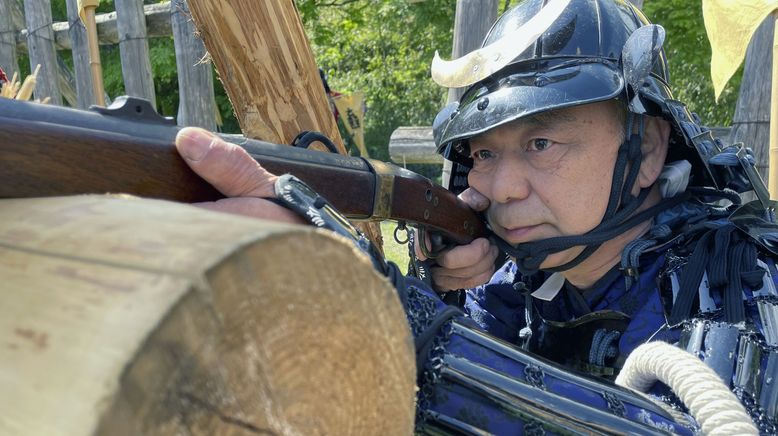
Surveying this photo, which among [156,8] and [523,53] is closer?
[523,53]

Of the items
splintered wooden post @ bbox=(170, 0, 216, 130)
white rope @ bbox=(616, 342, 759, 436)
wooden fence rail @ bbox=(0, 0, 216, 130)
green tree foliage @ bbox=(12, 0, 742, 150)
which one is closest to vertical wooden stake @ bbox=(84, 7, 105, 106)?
wooden fence rail @ bbox=(0, 0, 216, 130)

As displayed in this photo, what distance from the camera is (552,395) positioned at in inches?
46.8

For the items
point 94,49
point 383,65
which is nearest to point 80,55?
point 94,49

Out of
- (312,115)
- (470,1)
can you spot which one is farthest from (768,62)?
(312,115)

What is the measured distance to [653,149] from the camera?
2174mm

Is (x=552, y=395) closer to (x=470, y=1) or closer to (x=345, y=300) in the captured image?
(x=345, y=300)

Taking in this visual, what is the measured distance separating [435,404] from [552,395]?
209 millimetres

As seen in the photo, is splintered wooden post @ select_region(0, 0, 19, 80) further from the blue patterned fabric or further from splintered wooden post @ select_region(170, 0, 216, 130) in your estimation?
the blue patterned fabric

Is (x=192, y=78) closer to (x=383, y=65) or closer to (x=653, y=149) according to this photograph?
(x=653, y=149)

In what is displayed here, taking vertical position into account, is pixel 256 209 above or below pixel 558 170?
above

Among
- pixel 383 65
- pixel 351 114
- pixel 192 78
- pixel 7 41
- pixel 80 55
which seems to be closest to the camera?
pixel 192 78

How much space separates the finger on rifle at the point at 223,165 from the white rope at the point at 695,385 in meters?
0.76

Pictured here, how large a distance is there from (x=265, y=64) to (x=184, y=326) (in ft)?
5.19

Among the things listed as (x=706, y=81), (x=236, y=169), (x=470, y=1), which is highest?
(x=470, y=1)
